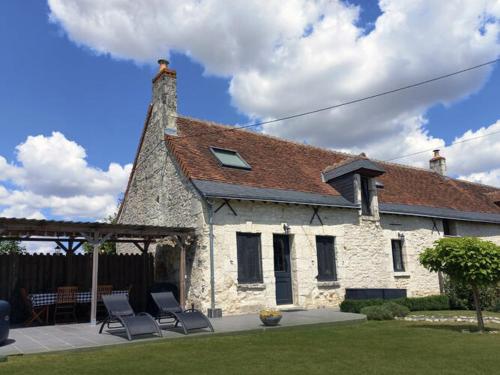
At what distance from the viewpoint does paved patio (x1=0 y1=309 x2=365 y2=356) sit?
763cm

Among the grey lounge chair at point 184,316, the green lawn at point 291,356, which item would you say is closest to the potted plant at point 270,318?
the green lawn at point 291,356

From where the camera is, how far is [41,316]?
38.7 feet

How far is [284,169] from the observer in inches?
632

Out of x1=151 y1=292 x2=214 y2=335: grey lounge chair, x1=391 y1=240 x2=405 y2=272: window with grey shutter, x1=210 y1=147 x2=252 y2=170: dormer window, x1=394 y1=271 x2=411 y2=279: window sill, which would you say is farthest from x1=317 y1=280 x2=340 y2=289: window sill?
x1=151 y1=292 x2=214 y2=335: grey lounge chair

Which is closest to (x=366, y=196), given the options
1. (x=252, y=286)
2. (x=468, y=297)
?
(x=468, y=297)

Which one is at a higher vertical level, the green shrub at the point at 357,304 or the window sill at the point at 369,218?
the window sill at the point at 369,218

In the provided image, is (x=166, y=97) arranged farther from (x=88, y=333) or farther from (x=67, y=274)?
(x=88, y=333)

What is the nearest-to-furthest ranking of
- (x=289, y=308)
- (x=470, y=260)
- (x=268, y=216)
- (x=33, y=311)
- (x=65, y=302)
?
1. (x=470, y=260)
2. (x=33, y=311)
3. (x=65, y=302)
4. (x=289, y=308)
5. (x=268, y=216)

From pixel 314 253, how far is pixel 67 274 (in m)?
7.53

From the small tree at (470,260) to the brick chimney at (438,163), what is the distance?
1685 centimetres

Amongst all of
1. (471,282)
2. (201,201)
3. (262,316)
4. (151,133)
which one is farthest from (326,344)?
(151,133)

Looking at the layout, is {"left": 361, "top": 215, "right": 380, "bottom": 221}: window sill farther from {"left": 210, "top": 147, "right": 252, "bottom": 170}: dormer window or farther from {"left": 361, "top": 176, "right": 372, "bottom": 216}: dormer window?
{"left": 210, "top": 147, "right": 252, "bottom": 170}: dormer window

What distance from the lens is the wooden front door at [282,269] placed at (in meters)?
13.6

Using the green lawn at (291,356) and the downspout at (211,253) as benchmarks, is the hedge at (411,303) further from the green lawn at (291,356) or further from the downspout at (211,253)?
the downspout at (211,253)
